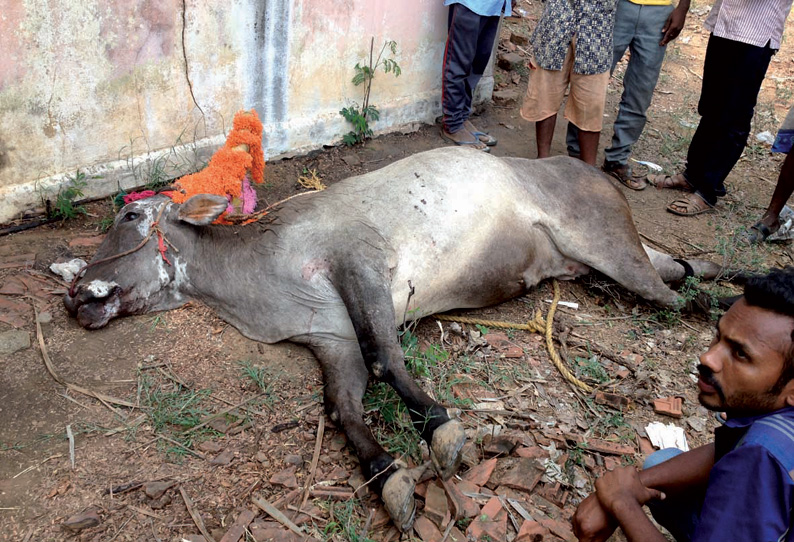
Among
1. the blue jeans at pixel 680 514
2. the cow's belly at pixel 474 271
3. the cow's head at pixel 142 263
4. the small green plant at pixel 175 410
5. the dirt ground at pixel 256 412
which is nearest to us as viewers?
the blue jeans at pixel 680 514

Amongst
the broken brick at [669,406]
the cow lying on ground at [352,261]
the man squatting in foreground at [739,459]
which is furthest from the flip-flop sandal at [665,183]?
the man squatting in foreground at [739,459]

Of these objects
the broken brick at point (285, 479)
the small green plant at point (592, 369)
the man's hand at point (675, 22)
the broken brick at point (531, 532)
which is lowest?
the broken brick at point (285, 479)

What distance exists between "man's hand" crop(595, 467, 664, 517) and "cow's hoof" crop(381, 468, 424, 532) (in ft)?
2.76

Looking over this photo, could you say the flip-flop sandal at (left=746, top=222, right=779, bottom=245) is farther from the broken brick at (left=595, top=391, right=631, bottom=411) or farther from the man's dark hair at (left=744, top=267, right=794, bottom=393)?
the man's dark hair at (left=744, top=267, right=794, bottom=393)

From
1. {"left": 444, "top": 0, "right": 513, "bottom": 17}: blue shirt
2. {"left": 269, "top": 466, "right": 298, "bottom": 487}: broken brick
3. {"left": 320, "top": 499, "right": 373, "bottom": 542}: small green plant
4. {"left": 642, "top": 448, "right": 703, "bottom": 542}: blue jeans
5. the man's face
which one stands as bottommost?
{"left": 269, "top": 466, "right": 298, "bottom": 487}: broken brick

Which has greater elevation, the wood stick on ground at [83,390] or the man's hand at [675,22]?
the man's hand at [675,22]

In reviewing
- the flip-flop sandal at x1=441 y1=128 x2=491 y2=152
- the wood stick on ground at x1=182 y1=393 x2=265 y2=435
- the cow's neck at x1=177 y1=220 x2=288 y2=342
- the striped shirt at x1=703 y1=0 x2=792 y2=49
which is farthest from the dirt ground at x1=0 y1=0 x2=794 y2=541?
the flip-flop sandal at x1=441 y1=128 x2=491 y2=152

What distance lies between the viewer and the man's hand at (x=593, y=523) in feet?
8.29

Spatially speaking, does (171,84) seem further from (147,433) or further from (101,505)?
(101,505)

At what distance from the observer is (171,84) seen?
17.3ft

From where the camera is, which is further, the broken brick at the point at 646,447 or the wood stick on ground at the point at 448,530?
the broken brick at the point at 646,447

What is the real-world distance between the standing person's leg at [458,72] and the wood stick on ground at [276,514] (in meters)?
4.69

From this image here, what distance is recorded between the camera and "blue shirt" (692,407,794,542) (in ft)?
6.39

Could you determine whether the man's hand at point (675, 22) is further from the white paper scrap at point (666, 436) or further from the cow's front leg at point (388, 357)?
the cow's front leg at point (388, 357)
